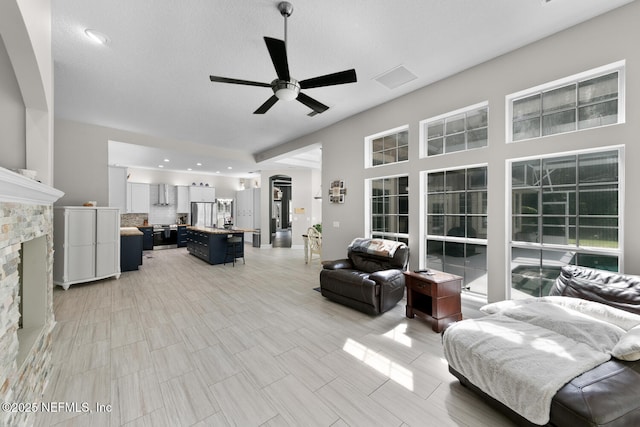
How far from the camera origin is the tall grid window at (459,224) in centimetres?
331

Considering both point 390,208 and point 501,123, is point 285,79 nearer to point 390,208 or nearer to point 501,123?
point 501,123

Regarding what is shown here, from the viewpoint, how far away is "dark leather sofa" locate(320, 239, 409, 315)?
321cm

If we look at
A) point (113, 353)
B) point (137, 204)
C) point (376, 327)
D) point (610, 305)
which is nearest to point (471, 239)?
point (610, 305)

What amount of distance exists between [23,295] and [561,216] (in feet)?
17.6

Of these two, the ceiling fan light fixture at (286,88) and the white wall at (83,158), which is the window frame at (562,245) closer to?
the ceiling fan light fixture at (286,88)

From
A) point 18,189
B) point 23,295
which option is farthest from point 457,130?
point 23,295

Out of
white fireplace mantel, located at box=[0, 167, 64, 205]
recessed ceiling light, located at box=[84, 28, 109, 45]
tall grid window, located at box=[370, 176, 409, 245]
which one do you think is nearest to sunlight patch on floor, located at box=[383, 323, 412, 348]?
tall grid window, located at box=[370, 176, 409, 245]

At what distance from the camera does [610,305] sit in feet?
6.38

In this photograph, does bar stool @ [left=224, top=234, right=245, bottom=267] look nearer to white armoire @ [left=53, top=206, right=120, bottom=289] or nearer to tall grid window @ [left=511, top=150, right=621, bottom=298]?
white armoire @ [left=53, top=206, right=120, bottom=289]

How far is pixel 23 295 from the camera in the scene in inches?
82.7

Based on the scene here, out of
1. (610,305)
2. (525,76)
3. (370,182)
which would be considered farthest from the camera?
(370,182)

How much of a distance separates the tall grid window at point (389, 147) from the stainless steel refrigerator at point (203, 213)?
7581 millimetres

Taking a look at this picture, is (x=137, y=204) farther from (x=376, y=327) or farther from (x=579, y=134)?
(x=579, y=134)

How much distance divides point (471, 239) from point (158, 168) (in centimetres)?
1034
